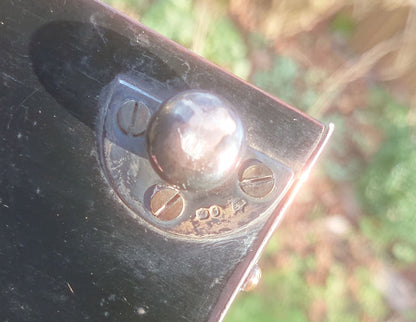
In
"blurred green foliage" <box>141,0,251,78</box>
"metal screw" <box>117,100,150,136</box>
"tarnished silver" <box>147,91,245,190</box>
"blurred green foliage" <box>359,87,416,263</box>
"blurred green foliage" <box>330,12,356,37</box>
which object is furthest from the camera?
"blurred green foliage" <box>330,12,356,37</box>

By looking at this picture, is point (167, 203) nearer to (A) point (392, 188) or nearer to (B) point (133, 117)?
(B) point (133, 117)

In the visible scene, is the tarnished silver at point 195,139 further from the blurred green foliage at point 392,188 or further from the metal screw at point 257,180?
the blurred green foliage at point 392,188

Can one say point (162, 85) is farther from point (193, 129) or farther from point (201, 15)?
point (201, 15)

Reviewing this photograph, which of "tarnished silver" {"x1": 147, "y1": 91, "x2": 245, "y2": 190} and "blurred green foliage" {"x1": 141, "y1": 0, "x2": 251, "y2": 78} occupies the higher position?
"tarnished silver" {"x1": 147, "y1": 91, "x2": 245, "y2": 190}

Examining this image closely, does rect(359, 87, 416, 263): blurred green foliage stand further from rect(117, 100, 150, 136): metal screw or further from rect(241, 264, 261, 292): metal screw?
rect(117, 100, 150, 136): metal screw

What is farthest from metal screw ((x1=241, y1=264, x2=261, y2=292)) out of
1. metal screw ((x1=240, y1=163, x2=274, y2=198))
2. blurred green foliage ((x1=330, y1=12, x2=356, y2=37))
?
blurred green foliage ((x1=330, y1=12, x2=356, y2=37))

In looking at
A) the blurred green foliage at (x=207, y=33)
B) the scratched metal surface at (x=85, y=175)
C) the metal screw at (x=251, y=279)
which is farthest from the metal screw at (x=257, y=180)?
the blurred green foliage at (x=207, y=33)

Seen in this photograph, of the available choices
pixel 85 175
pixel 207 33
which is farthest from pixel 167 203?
pixel 207 33
